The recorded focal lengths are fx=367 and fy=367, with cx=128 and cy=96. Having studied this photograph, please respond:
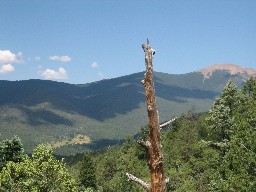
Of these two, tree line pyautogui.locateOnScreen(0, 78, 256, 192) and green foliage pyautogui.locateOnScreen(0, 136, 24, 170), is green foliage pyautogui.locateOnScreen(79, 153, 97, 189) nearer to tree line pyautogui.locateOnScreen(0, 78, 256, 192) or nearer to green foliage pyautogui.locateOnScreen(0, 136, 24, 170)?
tree line pyautogui.locateOnScreen(0, 78, 256, 192)

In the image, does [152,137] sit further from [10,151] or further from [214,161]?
[10,151]

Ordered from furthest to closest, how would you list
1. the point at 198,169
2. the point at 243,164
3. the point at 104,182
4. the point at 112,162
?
the point at 112,162 → the point at 104,182 → the point at 198,169 → the point at 243,164

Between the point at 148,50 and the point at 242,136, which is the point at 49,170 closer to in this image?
the point at 242,136

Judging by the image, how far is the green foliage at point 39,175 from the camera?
114 feet

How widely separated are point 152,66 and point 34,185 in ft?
89.9

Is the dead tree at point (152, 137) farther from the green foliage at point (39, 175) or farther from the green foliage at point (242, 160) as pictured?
the green foliage at point (39, 175)

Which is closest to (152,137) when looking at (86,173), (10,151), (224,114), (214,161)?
(214,161)

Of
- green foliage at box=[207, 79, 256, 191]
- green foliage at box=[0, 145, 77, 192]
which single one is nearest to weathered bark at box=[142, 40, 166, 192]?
green foliage at box=[207, 79, 256, 191]

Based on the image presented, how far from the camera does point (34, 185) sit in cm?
3512

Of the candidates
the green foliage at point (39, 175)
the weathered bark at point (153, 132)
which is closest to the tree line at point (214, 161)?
the green foliage at point (39, 175)

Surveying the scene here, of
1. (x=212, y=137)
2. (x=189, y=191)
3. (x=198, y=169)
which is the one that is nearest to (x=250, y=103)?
(x=212, y=137)

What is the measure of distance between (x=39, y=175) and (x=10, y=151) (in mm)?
10539

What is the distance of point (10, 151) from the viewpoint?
4381 centimetres

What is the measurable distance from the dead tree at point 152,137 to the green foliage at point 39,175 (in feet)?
81.5
